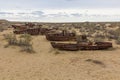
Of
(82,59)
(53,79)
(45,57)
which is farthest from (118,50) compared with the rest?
(53,79)

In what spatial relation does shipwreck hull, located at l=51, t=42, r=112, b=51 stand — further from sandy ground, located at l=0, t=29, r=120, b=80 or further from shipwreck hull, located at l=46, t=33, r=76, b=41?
shipwreck hull, located at l=46, t=33, r=76, b=41

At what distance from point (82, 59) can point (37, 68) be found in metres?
3.97

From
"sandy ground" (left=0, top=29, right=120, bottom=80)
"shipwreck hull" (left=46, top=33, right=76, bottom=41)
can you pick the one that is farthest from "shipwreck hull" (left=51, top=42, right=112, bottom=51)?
"shipwreck hull" (left=46, top=33, right=76, bottom=41)

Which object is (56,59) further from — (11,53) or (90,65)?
(11,53)

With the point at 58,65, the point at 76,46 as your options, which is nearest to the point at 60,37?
the point at 76,46

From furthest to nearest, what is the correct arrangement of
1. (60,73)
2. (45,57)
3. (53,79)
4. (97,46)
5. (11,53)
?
(97,46), (11,53), (45,57), (60,73), (53,79)

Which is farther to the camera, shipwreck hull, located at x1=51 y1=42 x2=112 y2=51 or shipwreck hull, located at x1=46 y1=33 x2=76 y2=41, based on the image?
shipwreck hull, located at x1=46 y1=33 x2=76 y2=41

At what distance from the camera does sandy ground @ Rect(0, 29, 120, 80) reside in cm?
1559

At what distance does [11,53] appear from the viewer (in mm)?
22438

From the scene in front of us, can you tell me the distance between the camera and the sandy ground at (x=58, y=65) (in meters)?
15.6

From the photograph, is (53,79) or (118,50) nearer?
(53,79)

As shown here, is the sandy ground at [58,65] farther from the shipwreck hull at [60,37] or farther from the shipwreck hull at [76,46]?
the shipwreck hull at [60,37]

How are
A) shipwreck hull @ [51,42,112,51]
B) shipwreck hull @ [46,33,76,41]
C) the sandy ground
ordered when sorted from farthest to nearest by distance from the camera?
shipwreck hull @ [46,33,76,41]
shipwreck hull @ [51,42,112,51]
the sandy ground

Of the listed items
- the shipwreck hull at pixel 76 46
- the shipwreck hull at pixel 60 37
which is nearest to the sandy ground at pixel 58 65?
the shipwreck hull at pixel 76 46
